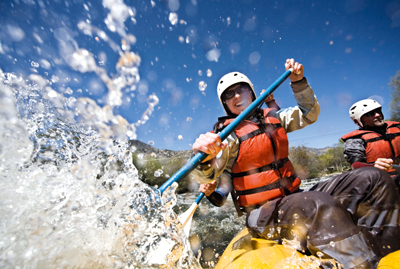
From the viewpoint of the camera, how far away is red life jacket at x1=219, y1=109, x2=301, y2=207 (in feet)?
6.74

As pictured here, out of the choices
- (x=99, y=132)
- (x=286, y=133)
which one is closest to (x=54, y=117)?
(x=99, y=132)

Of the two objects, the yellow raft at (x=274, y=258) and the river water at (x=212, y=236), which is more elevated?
the yellow raft at (x=274, y=258)

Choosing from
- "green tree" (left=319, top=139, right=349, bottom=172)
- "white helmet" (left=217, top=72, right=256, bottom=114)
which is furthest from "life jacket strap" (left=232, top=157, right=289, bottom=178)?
"green tree" (left=319, top=139, right=349, bottom=172)

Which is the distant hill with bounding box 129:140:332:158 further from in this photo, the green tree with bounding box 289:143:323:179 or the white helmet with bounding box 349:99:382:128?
the green tree with bounding box 289:143:323:179

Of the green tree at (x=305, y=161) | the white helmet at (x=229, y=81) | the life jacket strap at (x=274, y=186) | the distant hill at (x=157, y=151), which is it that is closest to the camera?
the life jacket strap at (x=274, y=186)

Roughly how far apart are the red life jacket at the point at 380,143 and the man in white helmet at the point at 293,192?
108 inches

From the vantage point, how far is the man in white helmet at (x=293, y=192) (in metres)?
1.39

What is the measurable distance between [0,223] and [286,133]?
10.3 feet

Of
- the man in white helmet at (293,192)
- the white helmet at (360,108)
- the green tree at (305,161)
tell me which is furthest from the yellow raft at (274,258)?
the green tree at (305,161)

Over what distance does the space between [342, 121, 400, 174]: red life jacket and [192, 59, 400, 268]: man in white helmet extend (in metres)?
2.74

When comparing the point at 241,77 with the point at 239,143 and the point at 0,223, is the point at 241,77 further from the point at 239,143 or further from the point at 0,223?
the point at 0,223

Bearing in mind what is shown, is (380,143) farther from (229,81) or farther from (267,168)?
(229,81)

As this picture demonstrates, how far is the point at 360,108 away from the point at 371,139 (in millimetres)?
887

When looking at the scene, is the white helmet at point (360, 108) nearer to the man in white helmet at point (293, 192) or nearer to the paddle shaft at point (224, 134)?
the man in white helmet at point (293, 192)
